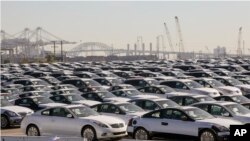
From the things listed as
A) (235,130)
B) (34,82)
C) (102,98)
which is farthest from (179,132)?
(34,82)

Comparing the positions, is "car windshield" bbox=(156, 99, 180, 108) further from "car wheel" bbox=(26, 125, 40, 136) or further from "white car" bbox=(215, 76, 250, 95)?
"white car" bbox=(215, 76, 250, 95)

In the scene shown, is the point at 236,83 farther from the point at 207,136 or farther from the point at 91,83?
the point at 207,136

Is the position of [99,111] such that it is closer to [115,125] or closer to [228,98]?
[115,125]

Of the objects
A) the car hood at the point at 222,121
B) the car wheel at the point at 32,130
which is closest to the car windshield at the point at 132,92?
the car wheel at the point at 32,130

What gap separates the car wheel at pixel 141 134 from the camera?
60.7 feet

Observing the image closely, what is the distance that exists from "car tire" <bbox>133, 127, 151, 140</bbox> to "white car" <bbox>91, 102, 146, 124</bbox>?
1874 mm

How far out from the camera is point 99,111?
2133 cm

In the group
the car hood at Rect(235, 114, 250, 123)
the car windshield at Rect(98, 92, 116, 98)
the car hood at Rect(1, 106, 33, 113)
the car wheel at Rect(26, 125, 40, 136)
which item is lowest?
the car wheel at Rect(26, 125, 40, 136)

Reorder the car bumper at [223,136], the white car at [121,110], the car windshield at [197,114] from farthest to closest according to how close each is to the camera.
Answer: the white car at [121,110] < the car windshield at [197,114] < the car bumper at [223,136]

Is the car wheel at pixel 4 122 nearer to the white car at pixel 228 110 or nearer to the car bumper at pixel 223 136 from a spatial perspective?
the white car at pixel 228 110

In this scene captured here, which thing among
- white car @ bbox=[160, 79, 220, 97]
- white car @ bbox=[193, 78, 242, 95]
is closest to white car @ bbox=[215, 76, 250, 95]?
white car @ bbox=[193, 78, 242, 95]

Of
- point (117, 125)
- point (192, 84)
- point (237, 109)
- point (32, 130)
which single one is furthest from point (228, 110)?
point (192, 84)

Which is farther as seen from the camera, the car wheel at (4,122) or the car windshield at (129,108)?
the car wheel at (4,122)

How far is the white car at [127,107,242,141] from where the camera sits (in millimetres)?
17125
